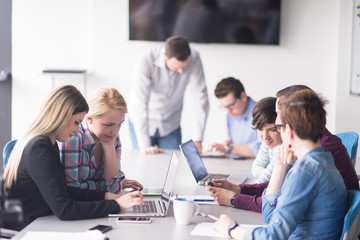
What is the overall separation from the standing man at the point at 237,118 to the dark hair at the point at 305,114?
1765 mm

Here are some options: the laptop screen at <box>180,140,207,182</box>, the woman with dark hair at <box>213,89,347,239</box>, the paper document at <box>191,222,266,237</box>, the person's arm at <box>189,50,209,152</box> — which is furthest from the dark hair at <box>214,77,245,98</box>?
the woman with dark hair at <box>213,89,347,239</box>

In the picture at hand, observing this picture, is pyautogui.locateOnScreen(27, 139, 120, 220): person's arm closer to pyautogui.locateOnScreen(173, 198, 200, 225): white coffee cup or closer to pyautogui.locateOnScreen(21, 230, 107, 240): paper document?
pyautogui.locateOnScreen(21, 230, 107, 240): paper document

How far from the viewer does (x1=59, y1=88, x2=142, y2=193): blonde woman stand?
2.35m

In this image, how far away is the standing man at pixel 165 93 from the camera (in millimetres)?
A: 3812

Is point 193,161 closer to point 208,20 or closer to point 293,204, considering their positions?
point 293,204

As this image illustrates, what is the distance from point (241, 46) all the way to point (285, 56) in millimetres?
468

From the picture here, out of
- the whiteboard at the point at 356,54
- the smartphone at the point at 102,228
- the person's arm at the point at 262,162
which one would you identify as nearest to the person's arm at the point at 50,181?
the smartphone at the point at 102,228

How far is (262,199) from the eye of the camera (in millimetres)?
2062

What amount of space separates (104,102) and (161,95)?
5.90 feet

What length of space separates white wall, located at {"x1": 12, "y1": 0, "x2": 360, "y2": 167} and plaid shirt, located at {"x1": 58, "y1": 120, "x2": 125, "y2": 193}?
2.77m

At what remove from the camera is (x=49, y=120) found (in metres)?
2.06

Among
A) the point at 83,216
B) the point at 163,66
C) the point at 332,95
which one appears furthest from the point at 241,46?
the point at 83,216

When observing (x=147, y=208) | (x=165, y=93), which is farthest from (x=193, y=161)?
(x=165, y=93)

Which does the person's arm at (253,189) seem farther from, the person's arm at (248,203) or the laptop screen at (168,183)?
the laptop screen at (168,183)
